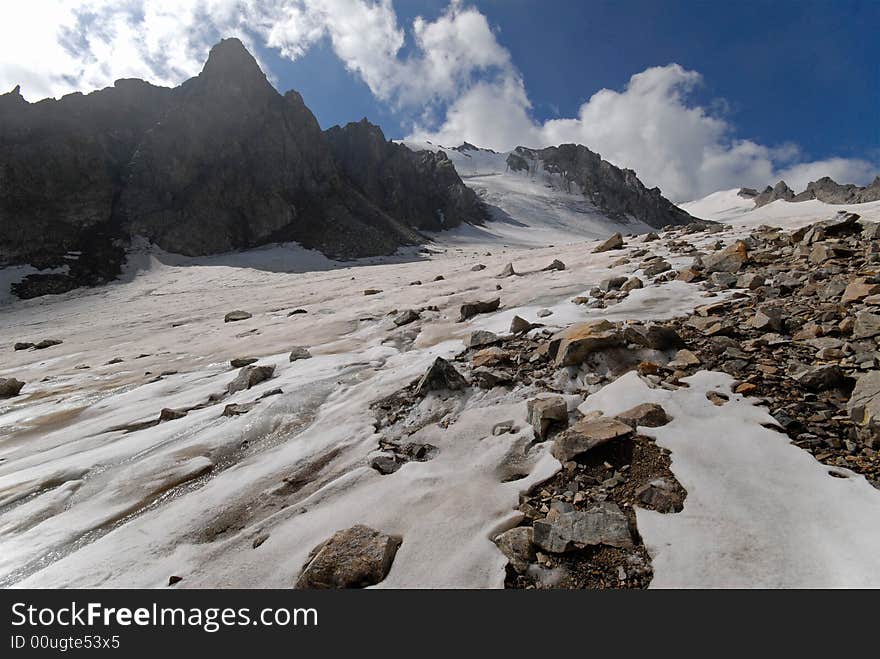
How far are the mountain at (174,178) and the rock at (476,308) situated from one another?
45.1m

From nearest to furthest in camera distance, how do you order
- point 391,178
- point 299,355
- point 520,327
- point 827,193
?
point 520,327 → point 299,355 → point 391,178 → point 827,193

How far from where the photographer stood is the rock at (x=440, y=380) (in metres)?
5.16

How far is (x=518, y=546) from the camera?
8.90 feet

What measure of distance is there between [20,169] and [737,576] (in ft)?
226

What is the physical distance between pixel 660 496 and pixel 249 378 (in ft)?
19.5

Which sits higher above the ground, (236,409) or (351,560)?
(236,409)

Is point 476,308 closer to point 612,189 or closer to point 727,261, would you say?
point 727,261

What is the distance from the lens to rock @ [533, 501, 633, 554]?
2.65m

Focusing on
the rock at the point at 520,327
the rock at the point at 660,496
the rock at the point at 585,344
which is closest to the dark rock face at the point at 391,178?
the rock at the point at 520,327

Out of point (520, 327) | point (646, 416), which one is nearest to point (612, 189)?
point (520, 327)

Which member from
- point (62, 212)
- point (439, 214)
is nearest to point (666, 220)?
point (439, 214)

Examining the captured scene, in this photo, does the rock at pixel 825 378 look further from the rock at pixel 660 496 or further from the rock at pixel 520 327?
the rock at pixel 520 327

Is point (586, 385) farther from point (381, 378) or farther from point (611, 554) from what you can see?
point (381, 378)

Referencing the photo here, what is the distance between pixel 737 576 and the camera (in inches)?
90.9
